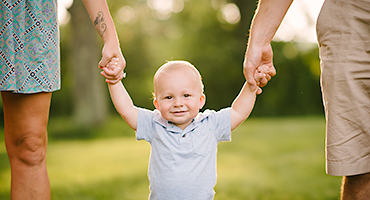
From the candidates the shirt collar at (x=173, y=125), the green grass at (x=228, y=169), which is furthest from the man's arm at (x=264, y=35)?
the green grass at (x=228, y=169)

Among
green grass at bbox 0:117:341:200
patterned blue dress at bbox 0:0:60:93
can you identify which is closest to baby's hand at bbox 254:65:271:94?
patterned blue dress at bbox 0:0:60:93

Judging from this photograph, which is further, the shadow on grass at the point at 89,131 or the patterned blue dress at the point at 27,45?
the shadow on grass at the point at 89,131

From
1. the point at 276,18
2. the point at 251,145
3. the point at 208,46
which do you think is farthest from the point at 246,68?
the point at 208,46

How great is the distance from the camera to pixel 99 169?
456 cm

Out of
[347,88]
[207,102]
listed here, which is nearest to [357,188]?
[347,88]

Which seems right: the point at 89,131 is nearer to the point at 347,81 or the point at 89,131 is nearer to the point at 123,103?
the point at 123,103

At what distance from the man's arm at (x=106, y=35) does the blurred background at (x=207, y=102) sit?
0.40 meters

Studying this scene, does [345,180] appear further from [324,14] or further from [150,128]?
[150,128]

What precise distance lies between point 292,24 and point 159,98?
→ 11271 millimetres

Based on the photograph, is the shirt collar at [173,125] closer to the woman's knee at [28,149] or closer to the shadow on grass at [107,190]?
the woman's knee at [28,149]

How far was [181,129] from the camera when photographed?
186 cm

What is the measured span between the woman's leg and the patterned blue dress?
0.35ft

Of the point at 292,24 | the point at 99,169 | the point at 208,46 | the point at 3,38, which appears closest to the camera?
the point at 3,38

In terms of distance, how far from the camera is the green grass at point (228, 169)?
11.0 ft
